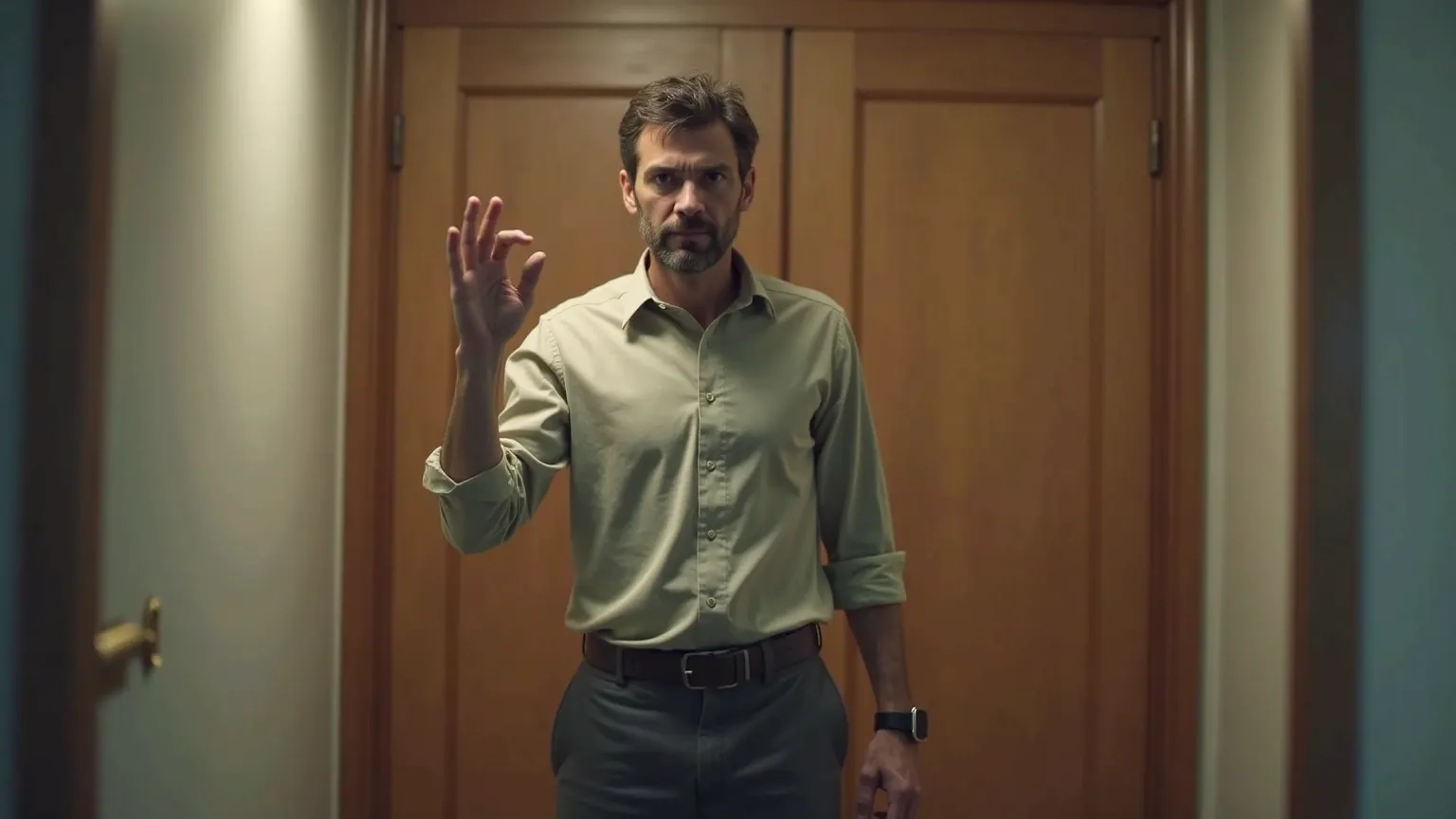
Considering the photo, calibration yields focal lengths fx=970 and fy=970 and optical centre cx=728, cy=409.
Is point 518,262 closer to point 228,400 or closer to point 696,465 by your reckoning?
point 228,400

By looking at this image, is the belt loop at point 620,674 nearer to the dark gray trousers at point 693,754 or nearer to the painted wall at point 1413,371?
the dark gray trousers at point 693,754

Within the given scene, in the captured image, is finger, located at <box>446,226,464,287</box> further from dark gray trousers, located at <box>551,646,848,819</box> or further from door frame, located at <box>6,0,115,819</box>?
dark gray trousers, located at <box>551,646,848,819</box>

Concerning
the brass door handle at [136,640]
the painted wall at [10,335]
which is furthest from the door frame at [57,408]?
the brass door handle at [136,640]

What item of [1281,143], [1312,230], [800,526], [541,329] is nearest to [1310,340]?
[1312,230]

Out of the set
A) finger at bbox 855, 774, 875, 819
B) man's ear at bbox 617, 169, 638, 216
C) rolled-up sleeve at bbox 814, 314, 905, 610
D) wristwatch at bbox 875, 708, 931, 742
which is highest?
man's ear at bbox 617, 169, 638, 216

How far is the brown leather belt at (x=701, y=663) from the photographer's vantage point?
1.14m

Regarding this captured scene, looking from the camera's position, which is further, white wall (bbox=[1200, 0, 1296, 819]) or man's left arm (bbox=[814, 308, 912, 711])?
white wall (bbox=[1200, 0, 1296, 819])

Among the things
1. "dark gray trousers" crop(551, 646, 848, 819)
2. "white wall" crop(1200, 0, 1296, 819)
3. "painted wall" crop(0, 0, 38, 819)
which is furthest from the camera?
"white wall" crop(1200, 0, 1296, 819)

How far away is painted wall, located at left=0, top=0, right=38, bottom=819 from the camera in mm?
798

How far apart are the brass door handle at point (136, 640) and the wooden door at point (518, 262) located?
0.63 m

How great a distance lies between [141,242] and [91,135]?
25 centimetres

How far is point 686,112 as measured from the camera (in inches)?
46.3

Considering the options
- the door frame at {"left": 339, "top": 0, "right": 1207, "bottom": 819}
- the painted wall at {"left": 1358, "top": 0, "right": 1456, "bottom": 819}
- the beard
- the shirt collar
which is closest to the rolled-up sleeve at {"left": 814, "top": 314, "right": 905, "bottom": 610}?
the shirt collar

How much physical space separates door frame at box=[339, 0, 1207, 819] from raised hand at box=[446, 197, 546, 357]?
2.29 feet
